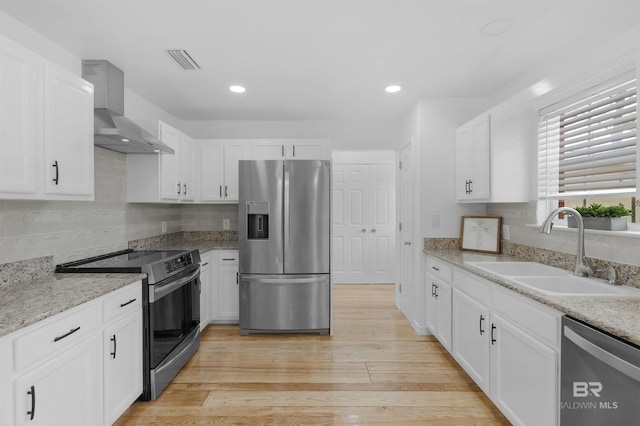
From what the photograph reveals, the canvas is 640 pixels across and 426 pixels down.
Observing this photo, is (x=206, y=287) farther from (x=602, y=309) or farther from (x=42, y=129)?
(x=602, y=309)

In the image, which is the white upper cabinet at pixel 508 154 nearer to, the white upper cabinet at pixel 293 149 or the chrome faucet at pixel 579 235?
the chrome faucet at pixel 579 235

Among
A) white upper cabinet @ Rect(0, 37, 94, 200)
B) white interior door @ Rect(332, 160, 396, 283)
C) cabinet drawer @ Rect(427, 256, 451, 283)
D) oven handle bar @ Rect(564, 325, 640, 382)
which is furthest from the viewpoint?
white interior door @ Rect(332, 160, 396, 283)

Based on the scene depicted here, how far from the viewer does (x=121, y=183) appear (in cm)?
311

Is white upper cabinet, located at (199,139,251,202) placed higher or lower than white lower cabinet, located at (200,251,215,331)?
higher

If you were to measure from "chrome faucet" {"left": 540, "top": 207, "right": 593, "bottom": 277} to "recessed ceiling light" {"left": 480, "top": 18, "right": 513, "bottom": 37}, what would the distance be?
1.18m

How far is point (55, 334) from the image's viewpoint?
1.50 m

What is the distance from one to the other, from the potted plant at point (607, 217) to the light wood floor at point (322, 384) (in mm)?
1366

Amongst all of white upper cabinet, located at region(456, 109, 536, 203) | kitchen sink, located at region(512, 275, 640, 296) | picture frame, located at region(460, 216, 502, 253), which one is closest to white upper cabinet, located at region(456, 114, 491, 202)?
white upper cabinet, located at region(456, 109, 536, 203)

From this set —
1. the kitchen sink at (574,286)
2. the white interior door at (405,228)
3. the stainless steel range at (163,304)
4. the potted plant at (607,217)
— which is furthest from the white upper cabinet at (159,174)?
the potted plant at (607,217)

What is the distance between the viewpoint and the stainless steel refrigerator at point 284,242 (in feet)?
11.5

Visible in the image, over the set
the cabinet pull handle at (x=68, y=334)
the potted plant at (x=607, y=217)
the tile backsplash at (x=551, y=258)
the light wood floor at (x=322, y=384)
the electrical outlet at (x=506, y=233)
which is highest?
the potted plant at (x=607, y=217)

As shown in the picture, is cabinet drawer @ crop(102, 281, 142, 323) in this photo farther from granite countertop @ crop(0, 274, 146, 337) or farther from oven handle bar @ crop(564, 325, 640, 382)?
oven handle bar @ crop(564, 325, 640, 382)

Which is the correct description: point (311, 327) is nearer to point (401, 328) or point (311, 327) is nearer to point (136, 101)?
point (401, 328)

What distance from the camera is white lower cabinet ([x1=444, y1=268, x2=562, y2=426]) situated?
1.58 metres
